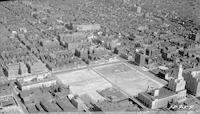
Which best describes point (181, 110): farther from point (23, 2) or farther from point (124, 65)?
point (23, 2)

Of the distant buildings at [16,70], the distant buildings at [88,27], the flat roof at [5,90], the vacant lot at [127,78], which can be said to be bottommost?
the vacant lot at [127,78]

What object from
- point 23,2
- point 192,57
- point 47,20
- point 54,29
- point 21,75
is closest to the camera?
point 21,75

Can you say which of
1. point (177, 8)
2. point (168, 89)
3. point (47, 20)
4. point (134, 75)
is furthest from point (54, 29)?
point (177, 8)

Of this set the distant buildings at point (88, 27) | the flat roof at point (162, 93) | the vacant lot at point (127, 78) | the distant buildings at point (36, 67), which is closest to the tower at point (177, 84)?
the flat roof at point (162, 93)

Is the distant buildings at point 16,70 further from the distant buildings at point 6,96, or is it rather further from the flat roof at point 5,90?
the distant buildings at point 6,96

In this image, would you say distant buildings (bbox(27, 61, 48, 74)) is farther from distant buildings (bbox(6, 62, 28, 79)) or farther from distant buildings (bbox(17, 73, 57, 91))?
distant buildings (bbox(17, 73, 57, 91))

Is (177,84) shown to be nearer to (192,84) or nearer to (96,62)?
(192,84)

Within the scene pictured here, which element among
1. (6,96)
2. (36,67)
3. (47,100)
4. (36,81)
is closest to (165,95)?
(47,100)
